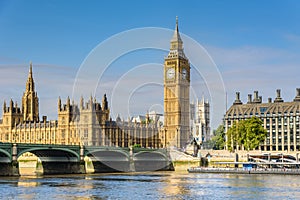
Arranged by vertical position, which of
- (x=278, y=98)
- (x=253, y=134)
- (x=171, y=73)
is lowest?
(x=253, y=134)

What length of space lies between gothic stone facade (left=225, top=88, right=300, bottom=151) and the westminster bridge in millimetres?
23415

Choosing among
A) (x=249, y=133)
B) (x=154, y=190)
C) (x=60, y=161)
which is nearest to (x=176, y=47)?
(x=249, y=133)

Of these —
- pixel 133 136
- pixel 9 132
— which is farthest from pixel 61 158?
pixel 9 132

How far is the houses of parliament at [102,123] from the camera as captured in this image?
404ft

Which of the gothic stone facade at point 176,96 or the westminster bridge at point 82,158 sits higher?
the gothic stone facade at point 176,96

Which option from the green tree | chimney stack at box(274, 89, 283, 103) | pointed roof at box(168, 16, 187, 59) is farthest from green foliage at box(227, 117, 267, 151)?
pointed roof at box(168, 16, 187, 59)

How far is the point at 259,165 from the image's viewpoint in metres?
91.6

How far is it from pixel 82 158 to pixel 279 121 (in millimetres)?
44366

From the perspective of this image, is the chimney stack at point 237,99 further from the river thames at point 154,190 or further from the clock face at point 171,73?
the river thames at point 154,190

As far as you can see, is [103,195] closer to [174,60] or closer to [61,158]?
[61,158]

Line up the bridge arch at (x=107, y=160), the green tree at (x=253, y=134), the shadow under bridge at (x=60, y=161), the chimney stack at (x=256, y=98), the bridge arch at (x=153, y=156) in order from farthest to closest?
the chimney stack at (x=256, y=98) → the green tree at (x=253, y=134) → the bridge arch at (x=153, y=156) → the bridge arch at (x=107, y=160) → the shadow under bridge at (x=60, y=161)

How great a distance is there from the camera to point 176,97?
136 m

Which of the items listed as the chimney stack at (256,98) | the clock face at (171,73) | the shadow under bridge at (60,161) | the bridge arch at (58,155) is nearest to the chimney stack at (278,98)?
the chimney stack at (256,98)

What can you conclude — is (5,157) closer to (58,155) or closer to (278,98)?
(58,155)
